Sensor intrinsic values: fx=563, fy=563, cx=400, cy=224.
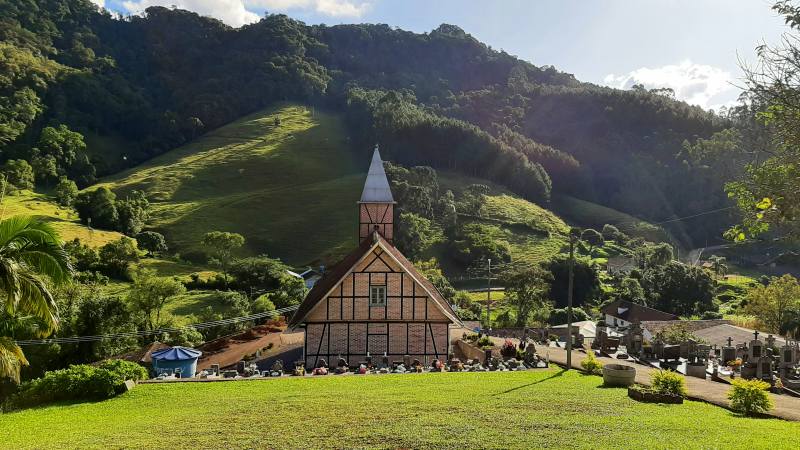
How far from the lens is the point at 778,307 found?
46500mm

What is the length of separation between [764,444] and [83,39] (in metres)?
172

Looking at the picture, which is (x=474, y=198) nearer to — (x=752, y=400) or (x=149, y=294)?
(x=149, y=294)

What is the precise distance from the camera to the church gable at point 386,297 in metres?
26.8

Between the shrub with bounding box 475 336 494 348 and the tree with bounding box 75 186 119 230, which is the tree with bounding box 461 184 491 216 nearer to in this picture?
the tree with bounding box 75 186 119 230

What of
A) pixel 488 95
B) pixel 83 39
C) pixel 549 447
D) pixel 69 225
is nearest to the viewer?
pixel 549 447

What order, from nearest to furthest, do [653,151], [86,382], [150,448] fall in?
1. [150,448]
2. [86,382]
3. [653,151]

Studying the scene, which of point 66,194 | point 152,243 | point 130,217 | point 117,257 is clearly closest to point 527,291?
point 117,257

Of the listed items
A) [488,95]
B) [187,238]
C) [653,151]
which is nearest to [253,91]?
[488,95]

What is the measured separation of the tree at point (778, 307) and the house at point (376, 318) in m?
33.9

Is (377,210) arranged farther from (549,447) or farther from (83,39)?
(83,39)

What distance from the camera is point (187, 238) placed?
76250mm

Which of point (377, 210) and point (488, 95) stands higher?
point (488, 95)

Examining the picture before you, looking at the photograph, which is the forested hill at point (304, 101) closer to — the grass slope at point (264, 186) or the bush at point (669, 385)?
the grass slope at point (264, 186)

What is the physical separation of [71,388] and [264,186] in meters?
85.3
